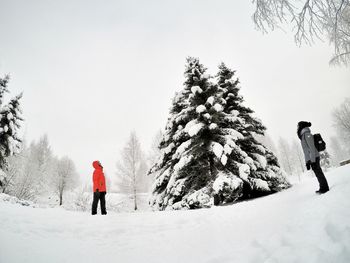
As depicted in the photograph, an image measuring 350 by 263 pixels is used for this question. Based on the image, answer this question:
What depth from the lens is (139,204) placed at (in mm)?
23188

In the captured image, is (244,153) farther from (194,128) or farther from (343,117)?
(343,117)

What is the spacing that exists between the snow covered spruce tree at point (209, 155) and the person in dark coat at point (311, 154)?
3633 millimetres

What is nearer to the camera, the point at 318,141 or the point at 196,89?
the point at 318,141

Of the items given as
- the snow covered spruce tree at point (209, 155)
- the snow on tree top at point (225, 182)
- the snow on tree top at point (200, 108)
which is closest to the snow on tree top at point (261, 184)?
the snow covered spruce tree at point (209, 155)

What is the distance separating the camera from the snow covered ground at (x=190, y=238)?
103 inches

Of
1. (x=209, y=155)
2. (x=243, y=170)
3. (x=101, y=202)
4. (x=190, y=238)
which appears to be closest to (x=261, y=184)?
(x=243, y=170)

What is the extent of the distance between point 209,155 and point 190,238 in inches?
239

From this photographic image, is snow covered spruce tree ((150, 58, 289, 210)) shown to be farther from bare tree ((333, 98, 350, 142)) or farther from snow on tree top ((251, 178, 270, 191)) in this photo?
bare tree ((333, 98, 350, 142))

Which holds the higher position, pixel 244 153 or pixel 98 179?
pixel 244 153

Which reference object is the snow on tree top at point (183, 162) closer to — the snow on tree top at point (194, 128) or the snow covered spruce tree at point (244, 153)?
the snow on tree top at point (194, 128)

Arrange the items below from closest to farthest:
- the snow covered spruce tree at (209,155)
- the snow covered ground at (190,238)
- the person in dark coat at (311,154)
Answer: the snow covered ground at (190,238) → the person in dark coat at (311,154) → the snow covered spruce tree at (209,155)

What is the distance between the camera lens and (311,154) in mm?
4914

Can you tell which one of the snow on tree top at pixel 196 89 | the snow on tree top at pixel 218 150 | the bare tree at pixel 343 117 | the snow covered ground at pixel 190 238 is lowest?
the snow covered ground at pixel 190 238

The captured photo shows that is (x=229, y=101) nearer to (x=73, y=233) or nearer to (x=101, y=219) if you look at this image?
(x=101, y=219)
